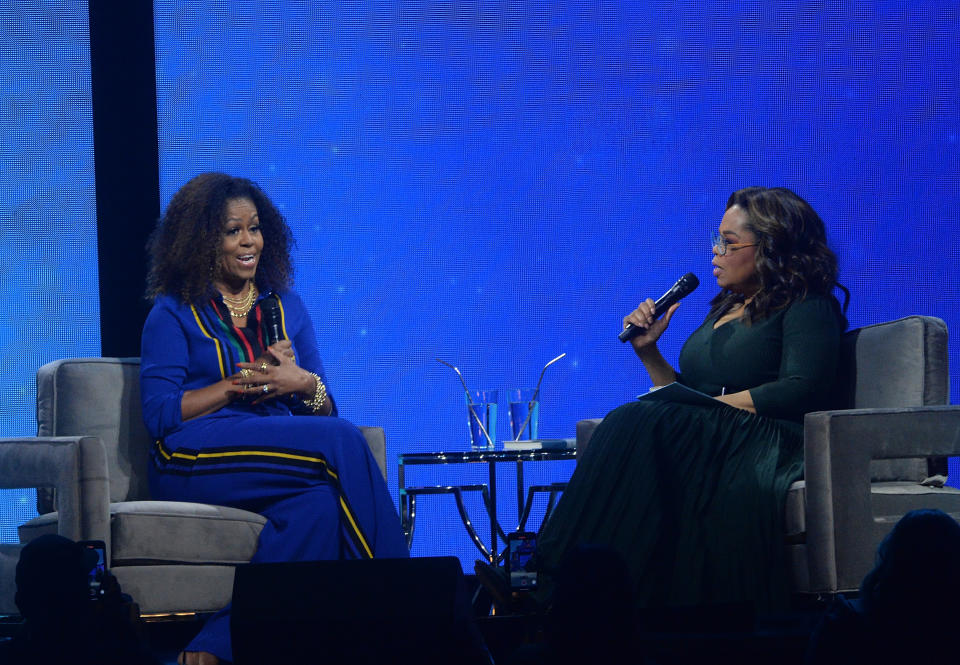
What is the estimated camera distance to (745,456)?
8.26 ft

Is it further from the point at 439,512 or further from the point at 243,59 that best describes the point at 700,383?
the point at 243,59

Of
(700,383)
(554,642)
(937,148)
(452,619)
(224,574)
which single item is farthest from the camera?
(937,148)

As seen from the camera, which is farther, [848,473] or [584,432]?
[584,432]

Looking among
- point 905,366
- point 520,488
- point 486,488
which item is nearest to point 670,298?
point 905,366

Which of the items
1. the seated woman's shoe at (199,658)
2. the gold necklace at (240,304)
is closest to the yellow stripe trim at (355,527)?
the seated woman's shoe at (199,658)

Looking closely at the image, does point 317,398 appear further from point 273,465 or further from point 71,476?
point 71,476

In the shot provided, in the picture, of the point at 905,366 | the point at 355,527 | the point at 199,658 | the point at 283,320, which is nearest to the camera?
the point at 199,658

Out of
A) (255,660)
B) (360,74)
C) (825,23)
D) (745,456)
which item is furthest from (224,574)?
(825,23)

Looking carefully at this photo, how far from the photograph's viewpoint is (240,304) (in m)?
3.00

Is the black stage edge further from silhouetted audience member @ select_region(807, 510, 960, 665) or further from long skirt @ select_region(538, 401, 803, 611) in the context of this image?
silhouetted audience member @ select_region(807, 510, 960, 665)

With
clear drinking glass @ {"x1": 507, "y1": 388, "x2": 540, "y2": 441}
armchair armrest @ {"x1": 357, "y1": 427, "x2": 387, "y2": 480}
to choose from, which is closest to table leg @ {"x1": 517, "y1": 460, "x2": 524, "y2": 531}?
clear drinking glass @ {"x1": 507, "y1": 388, "x2": 540, "y2": 441}

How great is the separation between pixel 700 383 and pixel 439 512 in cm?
135

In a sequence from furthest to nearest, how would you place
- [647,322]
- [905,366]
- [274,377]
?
[647,322] < [274,377] < [905,366]

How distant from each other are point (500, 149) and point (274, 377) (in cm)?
149
